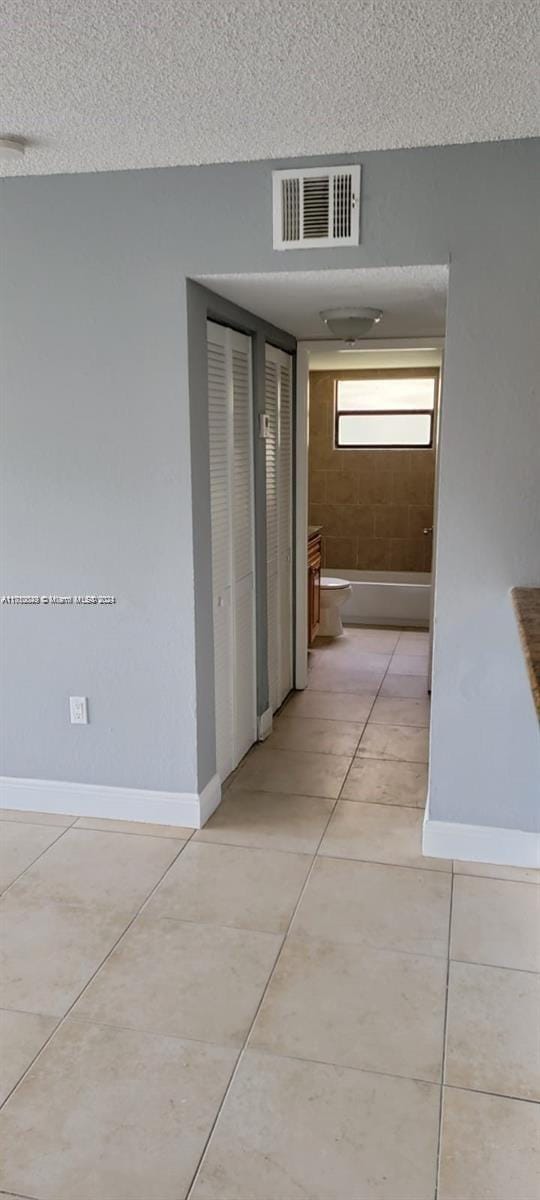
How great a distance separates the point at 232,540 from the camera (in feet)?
11.5

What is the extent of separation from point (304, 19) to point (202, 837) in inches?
98.9

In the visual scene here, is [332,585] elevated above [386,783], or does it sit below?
above

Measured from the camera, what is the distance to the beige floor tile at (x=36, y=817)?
3.21 meters

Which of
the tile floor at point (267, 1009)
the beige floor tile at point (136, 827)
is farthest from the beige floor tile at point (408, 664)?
the beige floor tile at point (136, 827)

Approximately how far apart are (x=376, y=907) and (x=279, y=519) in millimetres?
2216

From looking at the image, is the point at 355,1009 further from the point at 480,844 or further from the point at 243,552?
the point at 243,552

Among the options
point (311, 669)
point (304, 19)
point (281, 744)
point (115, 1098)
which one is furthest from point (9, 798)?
point (304, 19)

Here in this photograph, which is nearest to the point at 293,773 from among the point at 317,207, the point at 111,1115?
the point at 111,1115

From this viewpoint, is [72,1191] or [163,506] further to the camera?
[163,506]

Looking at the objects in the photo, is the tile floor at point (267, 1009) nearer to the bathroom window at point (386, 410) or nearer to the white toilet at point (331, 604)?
the white toilet at point (331, 604)

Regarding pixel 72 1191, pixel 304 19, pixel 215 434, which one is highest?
pixel 304 19

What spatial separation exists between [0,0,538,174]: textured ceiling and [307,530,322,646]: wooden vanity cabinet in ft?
10.2

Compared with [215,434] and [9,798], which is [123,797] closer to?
[9,798]

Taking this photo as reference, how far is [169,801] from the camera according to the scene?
3166 mm
